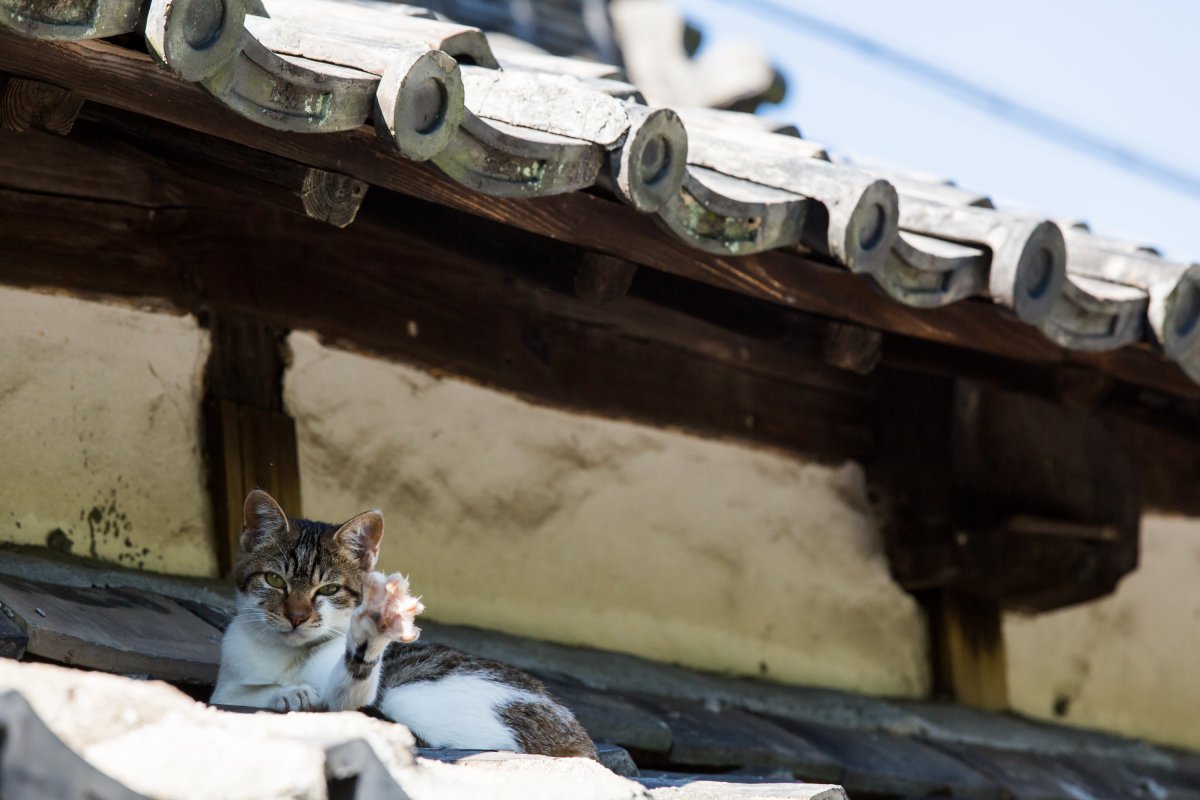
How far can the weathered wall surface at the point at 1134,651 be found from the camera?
200 inches

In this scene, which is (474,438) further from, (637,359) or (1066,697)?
(1066,697)

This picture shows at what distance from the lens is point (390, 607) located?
230 centimetres

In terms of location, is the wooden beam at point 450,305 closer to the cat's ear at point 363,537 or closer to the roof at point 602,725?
the roof at point 602,725

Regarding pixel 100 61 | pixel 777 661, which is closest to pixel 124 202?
pixel 100 61

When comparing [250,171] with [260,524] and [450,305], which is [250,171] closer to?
[260,524]

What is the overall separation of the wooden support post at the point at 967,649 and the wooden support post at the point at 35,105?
3.12 metres

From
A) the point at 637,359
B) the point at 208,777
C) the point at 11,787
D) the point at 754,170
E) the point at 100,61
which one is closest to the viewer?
the point at 11,787

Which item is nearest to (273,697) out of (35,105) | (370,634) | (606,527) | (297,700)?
(297,700)

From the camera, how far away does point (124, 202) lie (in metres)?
3.18

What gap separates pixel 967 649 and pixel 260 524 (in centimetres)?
268

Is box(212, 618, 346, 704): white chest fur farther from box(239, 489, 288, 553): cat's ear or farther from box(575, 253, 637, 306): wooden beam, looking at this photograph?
box(575, 253, 637, 306): wooden beam

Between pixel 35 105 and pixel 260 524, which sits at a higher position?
pixel 35 105

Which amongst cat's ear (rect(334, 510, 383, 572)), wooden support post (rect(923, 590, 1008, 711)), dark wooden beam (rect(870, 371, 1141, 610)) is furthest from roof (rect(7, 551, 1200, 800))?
dark wooden beam (rect(870, 371, 1141, 610))

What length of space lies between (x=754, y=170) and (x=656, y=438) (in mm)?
1241
